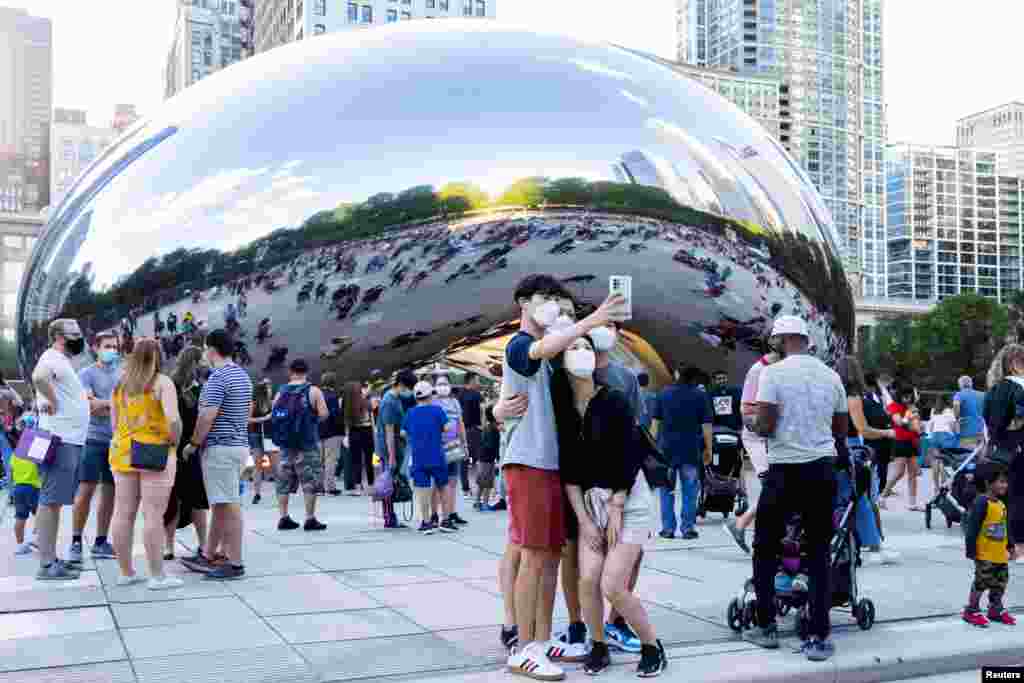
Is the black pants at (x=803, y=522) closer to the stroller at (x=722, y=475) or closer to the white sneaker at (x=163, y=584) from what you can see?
the white sneaker at (x=163, y=584)

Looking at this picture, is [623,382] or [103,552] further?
[103,552]

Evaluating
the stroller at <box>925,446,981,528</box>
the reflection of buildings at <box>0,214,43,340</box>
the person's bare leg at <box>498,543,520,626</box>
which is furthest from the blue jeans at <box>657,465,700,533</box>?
the reflection of buildings at <box>0,214,43,340</box>

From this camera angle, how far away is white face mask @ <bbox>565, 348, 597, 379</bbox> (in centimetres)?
A: 450

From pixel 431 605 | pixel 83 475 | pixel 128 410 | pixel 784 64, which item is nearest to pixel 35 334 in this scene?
pixel 83 475

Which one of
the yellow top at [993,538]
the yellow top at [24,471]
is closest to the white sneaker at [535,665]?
the yellow top at [993,538]

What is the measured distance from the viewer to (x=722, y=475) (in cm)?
966

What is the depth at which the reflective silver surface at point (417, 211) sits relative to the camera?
1208 centimetres

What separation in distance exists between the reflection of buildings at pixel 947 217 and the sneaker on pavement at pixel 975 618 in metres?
173

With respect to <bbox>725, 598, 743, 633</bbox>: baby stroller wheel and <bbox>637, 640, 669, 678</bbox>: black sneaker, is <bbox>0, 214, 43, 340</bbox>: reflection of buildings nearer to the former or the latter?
<bbox>725, 598, 743, 633</bbox>: baby stroller wheel

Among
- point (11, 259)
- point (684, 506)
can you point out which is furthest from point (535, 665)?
point (11, 259)

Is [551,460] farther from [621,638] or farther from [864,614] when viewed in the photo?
[864,614]

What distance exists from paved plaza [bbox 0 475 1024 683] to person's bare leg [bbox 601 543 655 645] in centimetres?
32

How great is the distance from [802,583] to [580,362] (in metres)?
1.79

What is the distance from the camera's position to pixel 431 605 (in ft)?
19.8
